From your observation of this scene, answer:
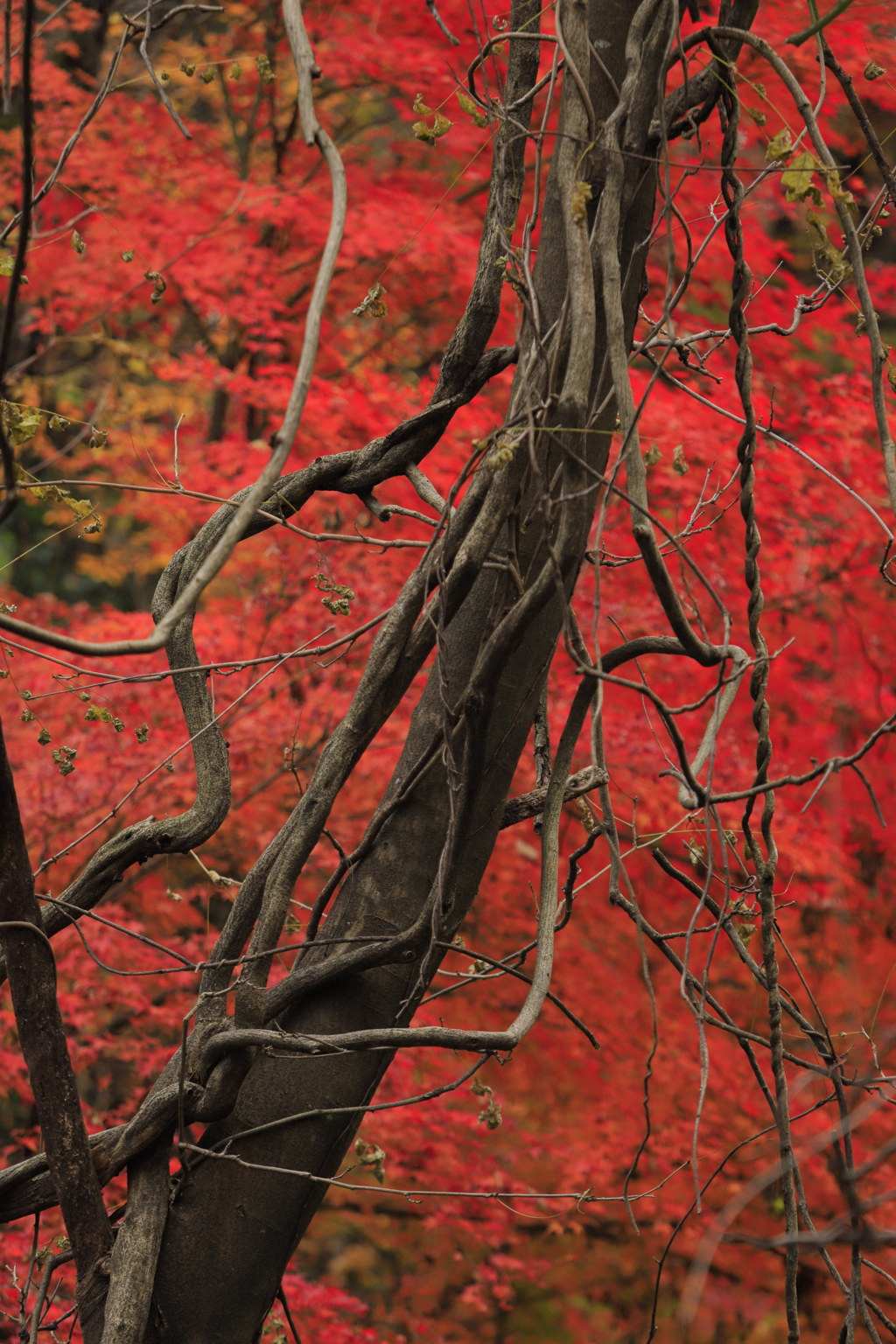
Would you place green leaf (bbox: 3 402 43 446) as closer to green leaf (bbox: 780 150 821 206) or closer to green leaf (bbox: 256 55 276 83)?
green leaf (bbox: 256 55 276 83)

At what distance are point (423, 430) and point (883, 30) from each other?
11.0ft

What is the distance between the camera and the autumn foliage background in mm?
3969

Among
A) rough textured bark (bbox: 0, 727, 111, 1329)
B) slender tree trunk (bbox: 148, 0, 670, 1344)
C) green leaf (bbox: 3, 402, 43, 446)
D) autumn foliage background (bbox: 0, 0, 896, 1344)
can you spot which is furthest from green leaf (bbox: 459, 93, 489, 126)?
autumn foliage background (bbox: 0, 0, 896, 1344)

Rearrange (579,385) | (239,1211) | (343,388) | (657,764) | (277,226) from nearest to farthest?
(579,385), (239,1211), (657,764), (343,388), (277,226)

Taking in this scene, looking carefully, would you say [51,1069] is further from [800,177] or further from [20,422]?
[800,177]

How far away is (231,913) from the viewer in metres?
1.61

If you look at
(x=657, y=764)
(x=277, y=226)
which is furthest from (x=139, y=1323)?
(x=277, y=226)

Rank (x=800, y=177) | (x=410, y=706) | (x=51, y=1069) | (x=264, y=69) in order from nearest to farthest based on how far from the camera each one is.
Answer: (x=800, y=177)
(x=51, y=1069)
(x=264, y=69)
(x=410, y=706)

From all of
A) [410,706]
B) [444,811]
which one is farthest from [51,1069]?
[410,706]

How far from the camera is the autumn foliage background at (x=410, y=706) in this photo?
397cm

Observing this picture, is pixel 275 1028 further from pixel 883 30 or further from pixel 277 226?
pixel 277 226

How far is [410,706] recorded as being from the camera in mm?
4328

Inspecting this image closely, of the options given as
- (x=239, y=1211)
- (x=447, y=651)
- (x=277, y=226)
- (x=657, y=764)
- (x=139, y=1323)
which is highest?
(x=277, y=226)

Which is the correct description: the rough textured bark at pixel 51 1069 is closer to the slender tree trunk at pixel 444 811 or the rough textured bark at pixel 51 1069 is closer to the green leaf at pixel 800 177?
the slender tree trunk at pixel 444 811
